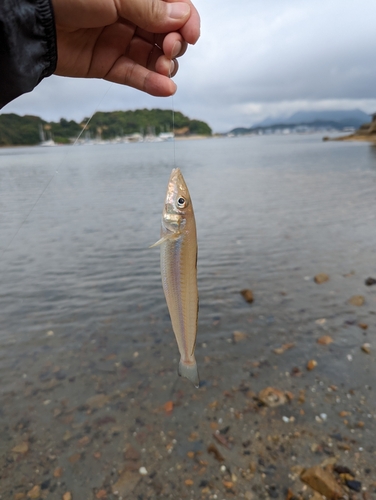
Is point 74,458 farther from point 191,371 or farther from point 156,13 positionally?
point 156,13

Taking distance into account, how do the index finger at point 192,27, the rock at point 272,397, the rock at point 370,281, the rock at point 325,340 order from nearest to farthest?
the index finger at point 192,27 < the rock at point 272,397 < the rock at point 325,340 < the rock at point 370,281

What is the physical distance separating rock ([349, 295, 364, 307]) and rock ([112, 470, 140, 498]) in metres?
5.70

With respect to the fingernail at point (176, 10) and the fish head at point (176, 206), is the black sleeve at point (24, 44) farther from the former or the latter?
the fish head at point (176, 206)

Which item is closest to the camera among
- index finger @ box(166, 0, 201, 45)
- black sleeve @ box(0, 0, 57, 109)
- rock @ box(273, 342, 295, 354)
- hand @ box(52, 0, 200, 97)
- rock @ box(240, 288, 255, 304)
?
black sleeve @ box(0, 0, 57, 109)

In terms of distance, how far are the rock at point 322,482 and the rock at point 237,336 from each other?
2803mm

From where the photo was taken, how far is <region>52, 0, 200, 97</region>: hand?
10.0 ft

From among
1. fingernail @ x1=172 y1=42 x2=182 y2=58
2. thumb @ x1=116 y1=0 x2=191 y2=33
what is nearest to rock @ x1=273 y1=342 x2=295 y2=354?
fingernail @ x1=172 y1=42 x2=182 y2=58

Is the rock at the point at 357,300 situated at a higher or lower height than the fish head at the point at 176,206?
lower

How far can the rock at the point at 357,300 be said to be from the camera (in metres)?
7.91

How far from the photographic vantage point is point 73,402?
18.0 feet

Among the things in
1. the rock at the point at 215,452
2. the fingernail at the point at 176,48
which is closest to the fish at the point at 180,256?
the fingernail at the point at 176,48

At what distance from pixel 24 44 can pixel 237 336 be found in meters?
5.73

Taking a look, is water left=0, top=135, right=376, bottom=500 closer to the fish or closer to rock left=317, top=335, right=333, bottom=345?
rock left=317, top=335, right=333, bottom=345

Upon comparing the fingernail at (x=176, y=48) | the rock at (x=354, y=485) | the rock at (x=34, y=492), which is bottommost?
the rock at (x=34, y=492)
